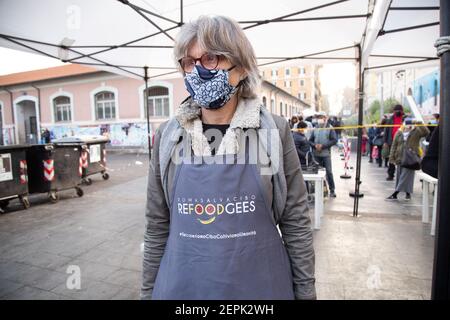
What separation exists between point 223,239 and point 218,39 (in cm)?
81

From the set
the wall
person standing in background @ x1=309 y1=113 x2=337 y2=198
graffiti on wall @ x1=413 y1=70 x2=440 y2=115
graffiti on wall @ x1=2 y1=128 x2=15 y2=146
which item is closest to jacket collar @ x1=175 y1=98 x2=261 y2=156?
person standing in background @ x1=309 y1=113 x2=337 y2=198

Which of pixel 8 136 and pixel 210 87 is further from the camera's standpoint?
pixel 8 136

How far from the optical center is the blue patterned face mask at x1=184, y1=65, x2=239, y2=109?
4.25 feet

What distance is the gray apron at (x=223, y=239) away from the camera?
1126 millimetres

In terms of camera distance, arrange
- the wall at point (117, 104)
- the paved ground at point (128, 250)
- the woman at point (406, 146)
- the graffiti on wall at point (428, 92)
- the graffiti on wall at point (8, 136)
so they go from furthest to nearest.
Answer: the graffiti on wall at point (8, 136) → the wall at point (117, 104) → the graffiti on wall at point (428, 92) → the woman at point (406, 146) → the paved ground at point (128, 250)

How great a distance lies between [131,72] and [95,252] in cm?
450

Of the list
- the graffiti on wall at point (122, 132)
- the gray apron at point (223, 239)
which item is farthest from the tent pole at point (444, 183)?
the graffiti on wall at point (122, 132)

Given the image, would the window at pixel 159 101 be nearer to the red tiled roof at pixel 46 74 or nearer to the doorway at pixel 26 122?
the red tiled roof at pixel 46 74

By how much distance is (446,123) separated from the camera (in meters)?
0.90

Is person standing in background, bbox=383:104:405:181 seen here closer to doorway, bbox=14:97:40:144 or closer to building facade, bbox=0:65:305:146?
building facade, bbox=0:65:305:146

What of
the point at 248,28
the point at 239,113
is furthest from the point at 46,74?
the point at 239,113

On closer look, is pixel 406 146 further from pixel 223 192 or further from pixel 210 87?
pixel 223 192

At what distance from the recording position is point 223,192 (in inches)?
44.8

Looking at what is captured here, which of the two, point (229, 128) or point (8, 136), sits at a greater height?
point (8, 136)
